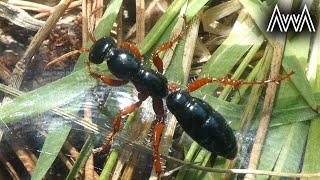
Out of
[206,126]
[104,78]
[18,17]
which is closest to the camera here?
[206,126]

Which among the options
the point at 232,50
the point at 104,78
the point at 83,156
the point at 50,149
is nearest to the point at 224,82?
the point at 232,50

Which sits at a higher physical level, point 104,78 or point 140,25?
point 140,25

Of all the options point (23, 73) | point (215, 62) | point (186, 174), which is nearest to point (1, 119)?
point (23, 73)

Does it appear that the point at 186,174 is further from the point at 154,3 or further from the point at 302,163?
the point at 154,3

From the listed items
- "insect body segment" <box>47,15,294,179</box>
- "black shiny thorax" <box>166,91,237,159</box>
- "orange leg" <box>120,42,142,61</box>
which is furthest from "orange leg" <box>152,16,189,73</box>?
"black shiny thorax" <box>166,91,237,159</box>

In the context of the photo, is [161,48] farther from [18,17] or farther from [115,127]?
[18,17]
